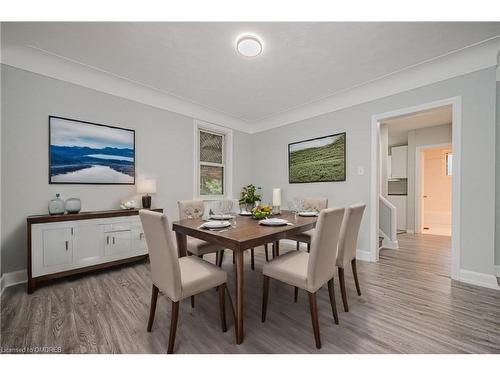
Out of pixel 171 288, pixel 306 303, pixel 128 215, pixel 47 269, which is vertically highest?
pixel 128 215

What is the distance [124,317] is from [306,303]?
158 centimetres

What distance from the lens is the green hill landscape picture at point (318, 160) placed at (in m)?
3.37

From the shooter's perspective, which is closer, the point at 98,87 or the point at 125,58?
the point at 125,58

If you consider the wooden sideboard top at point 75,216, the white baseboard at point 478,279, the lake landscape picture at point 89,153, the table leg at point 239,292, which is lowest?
the white baseboard at point 478,279

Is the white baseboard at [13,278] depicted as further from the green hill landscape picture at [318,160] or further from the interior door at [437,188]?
the interior door at [437,188]

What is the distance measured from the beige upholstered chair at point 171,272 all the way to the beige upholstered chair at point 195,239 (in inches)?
24.1

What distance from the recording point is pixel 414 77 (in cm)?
261

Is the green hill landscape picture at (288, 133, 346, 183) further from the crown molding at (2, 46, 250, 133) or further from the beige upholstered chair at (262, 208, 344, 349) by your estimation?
the beige upholstered chair at (262, 208, 344, 349)

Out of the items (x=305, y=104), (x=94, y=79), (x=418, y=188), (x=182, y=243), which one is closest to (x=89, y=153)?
(x=94, y=79)

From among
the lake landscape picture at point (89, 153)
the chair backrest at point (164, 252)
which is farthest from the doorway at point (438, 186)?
the lake landscape picture at point (89, 153)
